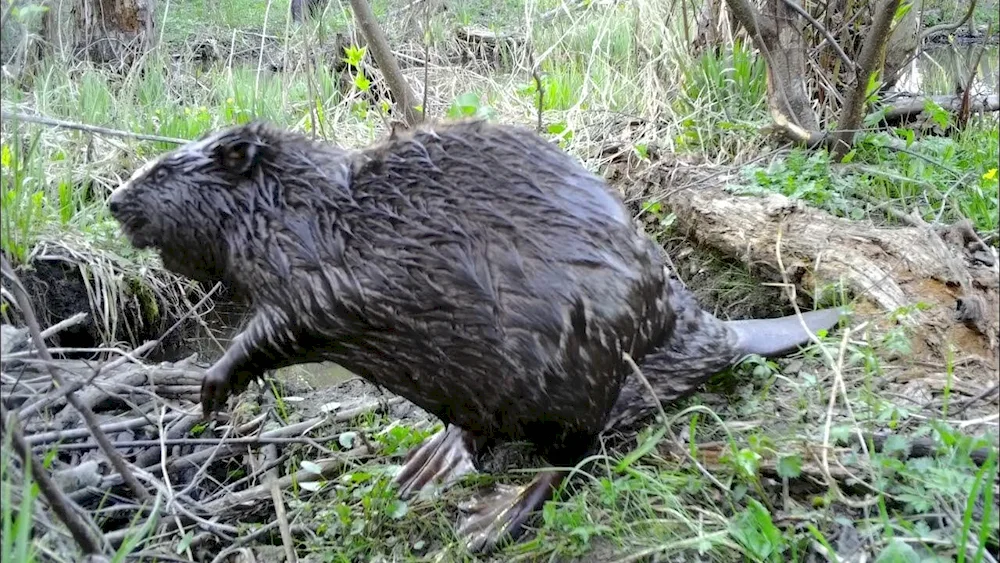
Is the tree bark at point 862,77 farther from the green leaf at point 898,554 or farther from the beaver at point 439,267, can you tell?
the green leaf at point 898,554

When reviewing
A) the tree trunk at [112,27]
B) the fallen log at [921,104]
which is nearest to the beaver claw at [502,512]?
the fallen log at [921,104]

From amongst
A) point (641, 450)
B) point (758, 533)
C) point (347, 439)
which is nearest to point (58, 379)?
point (347, 439)

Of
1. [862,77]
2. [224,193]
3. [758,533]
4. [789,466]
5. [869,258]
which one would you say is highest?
[862,77]

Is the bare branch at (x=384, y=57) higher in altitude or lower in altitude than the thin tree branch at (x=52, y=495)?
higher

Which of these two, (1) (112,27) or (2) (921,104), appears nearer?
(2) (921,104)

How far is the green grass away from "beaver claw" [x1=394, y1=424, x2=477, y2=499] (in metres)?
0.05

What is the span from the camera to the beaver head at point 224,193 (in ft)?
6.02

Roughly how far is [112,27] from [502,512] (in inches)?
198

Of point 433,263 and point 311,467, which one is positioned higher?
point 433,263

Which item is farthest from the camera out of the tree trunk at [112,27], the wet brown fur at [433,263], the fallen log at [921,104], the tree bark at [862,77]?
the tree trunk at [112,27]

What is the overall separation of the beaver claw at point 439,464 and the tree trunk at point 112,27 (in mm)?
4341

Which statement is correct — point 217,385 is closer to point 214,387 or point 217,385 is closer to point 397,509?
point 214,387

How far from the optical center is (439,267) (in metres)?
1.71

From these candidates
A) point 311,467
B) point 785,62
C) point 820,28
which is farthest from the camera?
point 785,62
